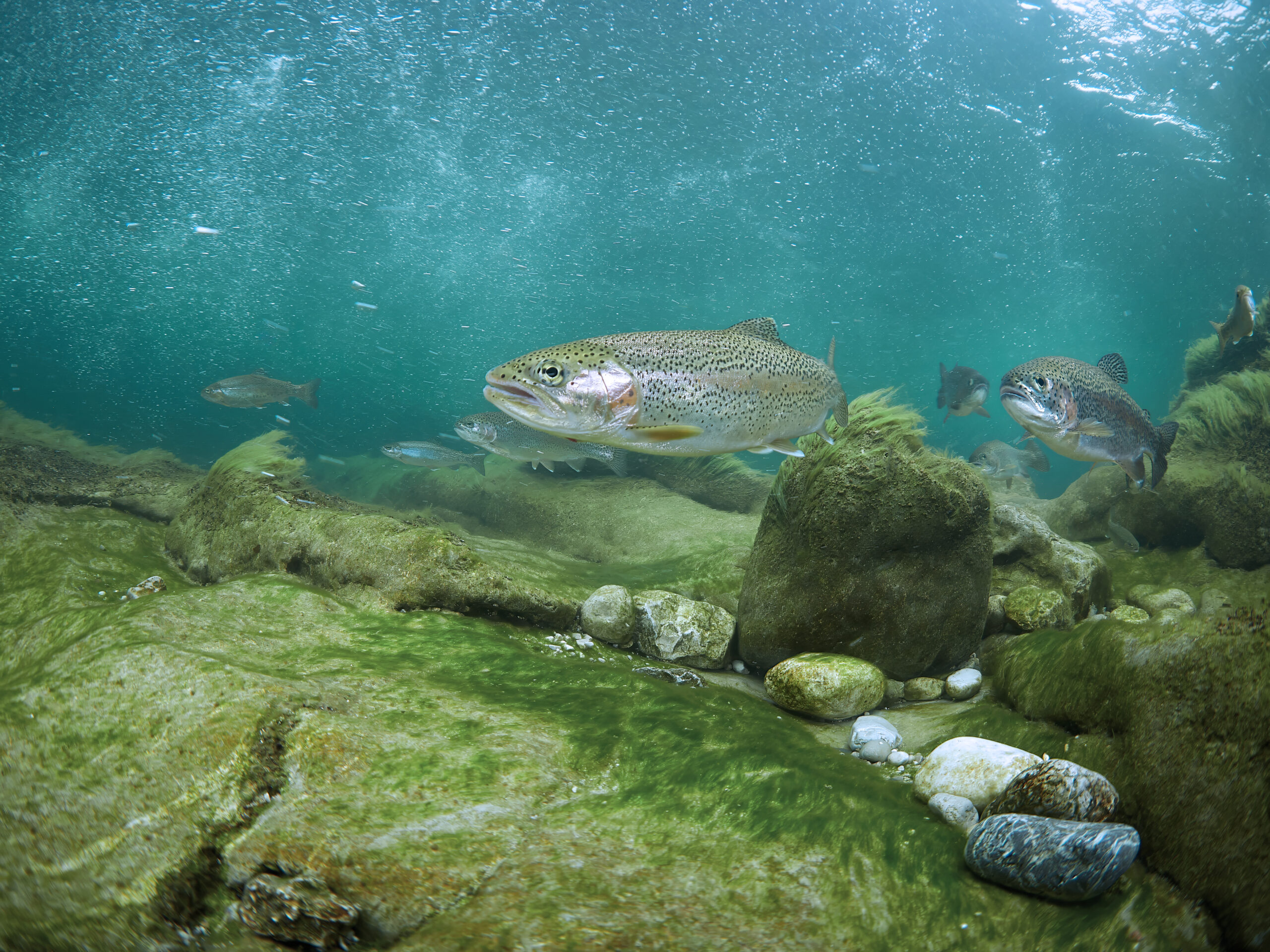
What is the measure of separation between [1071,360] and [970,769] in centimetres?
345

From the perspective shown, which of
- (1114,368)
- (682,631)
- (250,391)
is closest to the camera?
(682,631)

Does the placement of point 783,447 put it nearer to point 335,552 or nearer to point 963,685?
point 963,685

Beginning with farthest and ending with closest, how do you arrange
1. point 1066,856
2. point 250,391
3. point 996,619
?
1. point 250,391
2. point 996,619
3. point 1066,856

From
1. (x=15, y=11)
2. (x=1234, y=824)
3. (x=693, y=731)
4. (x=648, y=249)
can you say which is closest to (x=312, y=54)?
(x=15, y=11)

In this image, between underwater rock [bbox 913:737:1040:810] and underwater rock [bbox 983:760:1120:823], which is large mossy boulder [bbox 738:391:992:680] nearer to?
underwater rock [bbox 913:737:1040:810]

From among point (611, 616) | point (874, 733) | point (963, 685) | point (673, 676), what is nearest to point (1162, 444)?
point (963, 685)

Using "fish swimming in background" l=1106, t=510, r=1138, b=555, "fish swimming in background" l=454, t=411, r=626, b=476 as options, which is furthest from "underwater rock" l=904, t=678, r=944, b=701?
"fish swimming in background" l=1106, t=510, r=1138, b=555

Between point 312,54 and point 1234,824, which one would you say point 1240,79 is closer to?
point 1234,824

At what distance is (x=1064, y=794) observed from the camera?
1.94 m

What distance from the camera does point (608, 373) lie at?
2.62 meters

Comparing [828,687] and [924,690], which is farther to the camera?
[924,690]

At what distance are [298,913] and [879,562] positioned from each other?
3.45m

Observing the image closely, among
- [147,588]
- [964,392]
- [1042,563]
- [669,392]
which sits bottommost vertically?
[147,588]

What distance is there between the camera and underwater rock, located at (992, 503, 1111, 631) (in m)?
4.79
